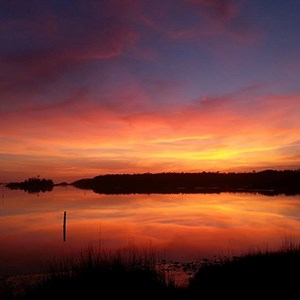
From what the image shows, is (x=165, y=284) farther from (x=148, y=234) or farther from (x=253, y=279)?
(x=148, y=234)

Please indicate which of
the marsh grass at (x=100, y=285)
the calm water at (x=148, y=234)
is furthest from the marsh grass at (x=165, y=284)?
the calm water at (x=148, y=234)

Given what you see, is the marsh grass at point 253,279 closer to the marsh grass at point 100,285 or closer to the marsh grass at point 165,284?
the marsh grass at point 165,284

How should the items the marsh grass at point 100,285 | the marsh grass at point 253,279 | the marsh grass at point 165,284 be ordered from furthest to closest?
the marsh grass at point 100,285
the marsh grass at point 165,284
the marsh grass at point 253,279

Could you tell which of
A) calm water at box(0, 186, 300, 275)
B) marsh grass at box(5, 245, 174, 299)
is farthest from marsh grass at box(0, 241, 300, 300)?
calm water at box(0, 186, 300, 275)

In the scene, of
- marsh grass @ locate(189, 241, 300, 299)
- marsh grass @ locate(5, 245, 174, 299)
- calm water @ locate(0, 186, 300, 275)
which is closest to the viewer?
marsh grass @ locate(189, 241, 300, 299)

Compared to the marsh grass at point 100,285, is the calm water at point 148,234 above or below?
below

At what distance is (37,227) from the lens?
41.3m

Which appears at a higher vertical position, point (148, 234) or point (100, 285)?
point (100, 285)

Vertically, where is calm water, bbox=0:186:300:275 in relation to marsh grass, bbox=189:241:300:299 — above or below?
below

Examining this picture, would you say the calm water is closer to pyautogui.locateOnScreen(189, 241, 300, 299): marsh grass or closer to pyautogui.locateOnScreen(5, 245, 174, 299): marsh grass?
pyautogui.locateOnScreen(5, 245, 174, 299): marsh grass

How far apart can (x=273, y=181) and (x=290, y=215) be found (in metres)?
127

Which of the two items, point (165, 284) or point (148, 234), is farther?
point (148, 234)

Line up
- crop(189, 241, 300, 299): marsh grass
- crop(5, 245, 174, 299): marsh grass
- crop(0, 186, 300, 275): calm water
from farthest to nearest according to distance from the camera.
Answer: crop(0, 186, 300, 275): calm water → crop(5, 245, 174, 299): marsh grass → crop(189, 241, 300, 299): marsh grass

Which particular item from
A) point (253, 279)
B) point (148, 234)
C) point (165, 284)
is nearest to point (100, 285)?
point (165, 284)
